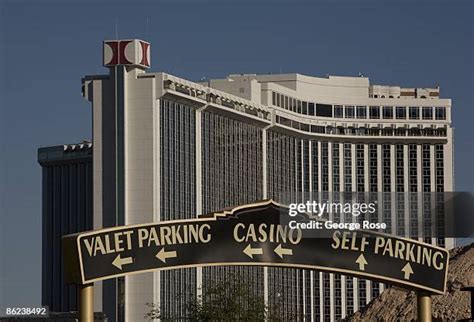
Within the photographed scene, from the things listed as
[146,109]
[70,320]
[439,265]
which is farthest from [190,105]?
[439,265]

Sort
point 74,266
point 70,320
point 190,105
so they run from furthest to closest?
point 190,105 → point 70,320 → point 74,266

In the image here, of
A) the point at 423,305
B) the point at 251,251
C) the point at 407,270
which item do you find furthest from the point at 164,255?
the point at 423,305

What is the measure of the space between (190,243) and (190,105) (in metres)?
132

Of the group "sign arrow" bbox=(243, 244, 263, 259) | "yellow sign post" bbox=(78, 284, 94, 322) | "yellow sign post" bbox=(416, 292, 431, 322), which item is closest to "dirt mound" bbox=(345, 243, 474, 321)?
"yellow sign post" bbox=(416, 292, 431, 322)

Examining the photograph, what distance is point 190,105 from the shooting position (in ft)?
604

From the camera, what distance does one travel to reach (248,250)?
53250 millimetres

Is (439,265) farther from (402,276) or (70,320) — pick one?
(70,320)

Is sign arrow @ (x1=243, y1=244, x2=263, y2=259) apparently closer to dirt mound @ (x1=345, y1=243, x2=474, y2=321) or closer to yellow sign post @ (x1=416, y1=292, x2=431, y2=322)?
yellow sign post @ (x1=416, y1=292, x2=431, y2=322)

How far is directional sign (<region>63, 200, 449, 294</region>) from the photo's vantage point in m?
52.0

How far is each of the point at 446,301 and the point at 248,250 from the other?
70088 mm

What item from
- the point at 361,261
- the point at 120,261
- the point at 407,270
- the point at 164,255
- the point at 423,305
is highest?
the point at 164,255

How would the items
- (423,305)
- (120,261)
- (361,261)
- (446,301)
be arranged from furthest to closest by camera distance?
(446,301)
(423,305)
(361,261)
(120,261)

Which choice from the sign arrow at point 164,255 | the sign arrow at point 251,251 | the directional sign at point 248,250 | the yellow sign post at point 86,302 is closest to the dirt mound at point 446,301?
the directional sign at point 248,250

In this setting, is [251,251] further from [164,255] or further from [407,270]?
[407,270]
